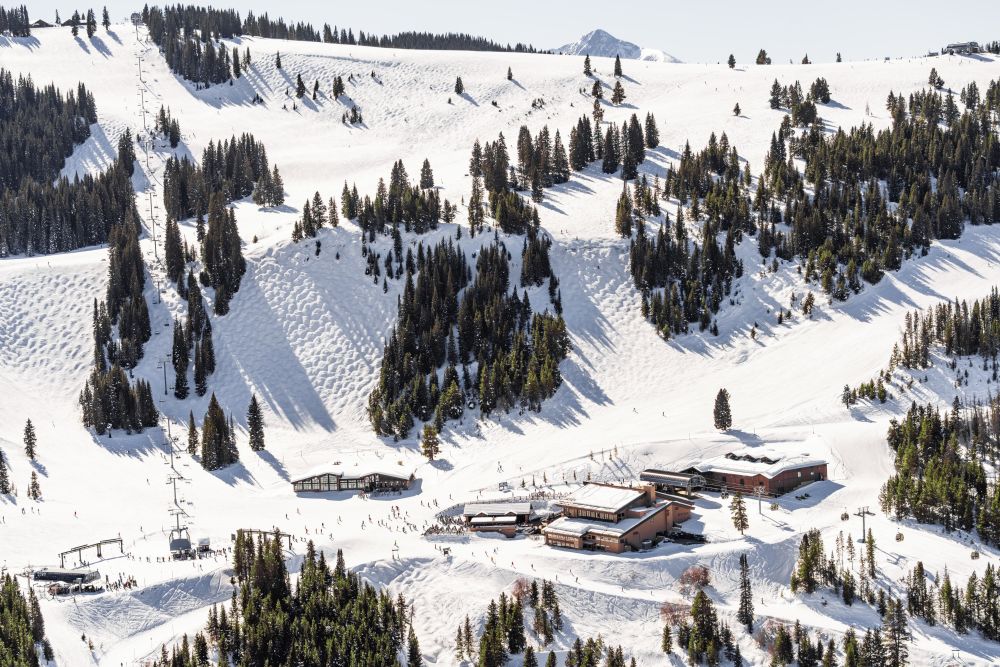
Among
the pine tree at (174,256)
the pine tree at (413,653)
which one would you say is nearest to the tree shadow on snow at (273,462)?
the pine tree at (174,256)

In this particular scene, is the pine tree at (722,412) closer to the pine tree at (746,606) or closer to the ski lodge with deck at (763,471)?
the ski lodge with deck at (763,471)

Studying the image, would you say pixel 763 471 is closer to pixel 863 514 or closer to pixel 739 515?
pixel 739 515

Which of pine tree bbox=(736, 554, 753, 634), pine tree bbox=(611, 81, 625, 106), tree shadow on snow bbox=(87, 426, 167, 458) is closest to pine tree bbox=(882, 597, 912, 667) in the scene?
pine tree bbox=(736, 554, 753, 634)

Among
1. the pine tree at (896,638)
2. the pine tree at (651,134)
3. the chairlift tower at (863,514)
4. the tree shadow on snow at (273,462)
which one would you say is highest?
the pine tree at (651,134)

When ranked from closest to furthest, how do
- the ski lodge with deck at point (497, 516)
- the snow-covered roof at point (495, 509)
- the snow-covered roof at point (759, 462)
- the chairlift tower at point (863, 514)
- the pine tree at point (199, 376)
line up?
the chairlift tower at point (863, 514)
the ski lodge with deck at point (497, 516)
the snow-covered roof at point (495, 509)
the snow-covered roof at point (759, 462)
the pine tree at point (199, 376)

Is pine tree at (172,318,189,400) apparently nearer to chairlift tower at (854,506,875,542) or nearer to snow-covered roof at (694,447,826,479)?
snow-covered roof at (694,447,826,479)

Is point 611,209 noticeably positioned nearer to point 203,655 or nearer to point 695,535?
point 695,535
